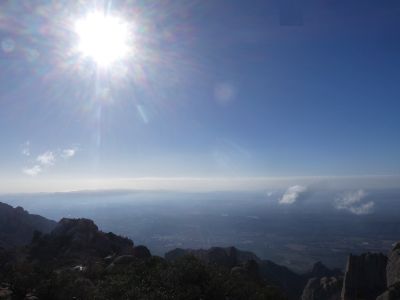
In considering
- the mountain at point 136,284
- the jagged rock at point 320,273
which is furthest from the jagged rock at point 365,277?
the jagged rock at point 320,273

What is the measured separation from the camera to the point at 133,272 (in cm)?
3306

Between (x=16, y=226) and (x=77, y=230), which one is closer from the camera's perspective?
(x=77, y=230)

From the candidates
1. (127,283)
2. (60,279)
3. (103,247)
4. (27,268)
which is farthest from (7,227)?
(127,283)

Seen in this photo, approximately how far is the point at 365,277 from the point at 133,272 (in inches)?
1889

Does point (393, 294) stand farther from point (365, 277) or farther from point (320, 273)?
point (320, 273)

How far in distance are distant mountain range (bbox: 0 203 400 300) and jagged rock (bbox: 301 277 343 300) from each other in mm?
192

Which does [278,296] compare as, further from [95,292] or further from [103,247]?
[103,247]

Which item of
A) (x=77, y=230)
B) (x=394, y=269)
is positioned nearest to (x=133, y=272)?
(x=77, y=230)

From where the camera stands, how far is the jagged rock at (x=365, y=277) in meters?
63.0

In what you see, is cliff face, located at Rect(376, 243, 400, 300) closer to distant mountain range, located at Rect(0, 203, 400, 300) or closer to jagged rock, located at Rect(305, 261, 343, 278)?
distant mountain range, located at Rect(0, 203, 400, 300)

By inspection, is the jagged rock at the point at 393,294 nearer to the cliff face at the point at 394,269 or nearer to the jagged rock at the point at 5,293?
the cliff face at the point at 394,269

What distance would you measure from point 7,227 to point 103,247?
4588 cm

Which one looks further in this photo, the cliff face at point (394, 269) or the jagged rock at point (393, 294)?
the cliff face at point (394, 269)

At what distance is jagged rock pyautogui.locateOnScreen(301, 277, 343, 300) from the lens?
75.3 m
